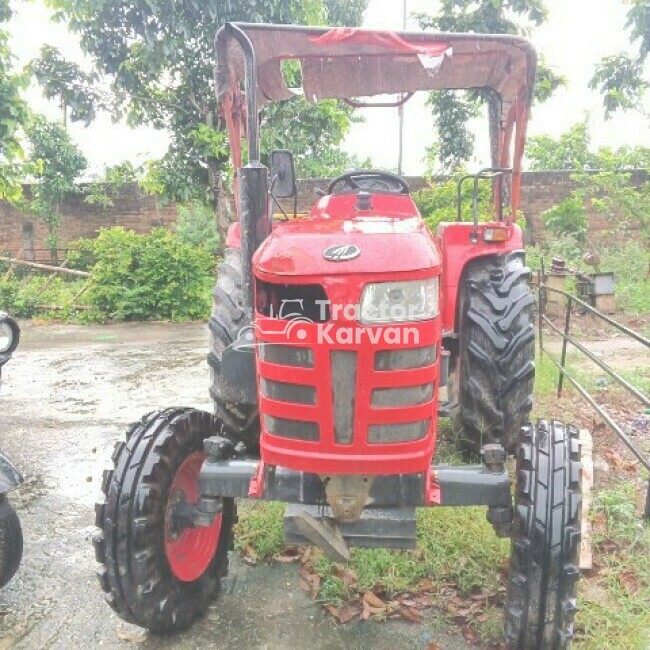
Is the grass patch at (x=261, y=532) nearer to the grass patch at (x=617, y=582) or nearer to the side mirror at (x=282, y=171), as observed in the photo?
the grass patch at (x=617, y=582)

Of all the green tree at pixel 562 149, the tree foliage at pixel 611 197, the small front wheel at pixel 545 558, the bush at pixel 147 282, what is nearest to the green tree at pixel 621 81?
the tree foliage at pixel 611 197

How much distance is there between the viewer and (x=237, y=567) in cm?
301

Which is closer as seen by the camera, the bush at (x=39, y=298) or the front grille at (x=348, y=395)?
the front grille at (x=348, y=395)

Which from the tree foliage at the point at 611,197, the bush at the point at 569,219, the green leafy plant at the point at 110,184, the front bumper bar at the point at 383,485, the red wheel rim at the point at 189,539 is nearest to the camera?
the front bumper bar at the point at 383,485

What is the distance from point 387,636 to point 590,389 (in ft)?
11.5

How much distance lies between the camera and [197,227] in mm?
12891

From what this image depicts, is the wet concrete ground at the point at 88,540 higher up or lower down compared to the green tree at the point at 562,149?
lower down

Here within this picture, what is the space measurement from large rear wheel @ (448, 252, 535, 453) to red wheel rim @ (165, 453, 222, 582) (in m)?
1.36

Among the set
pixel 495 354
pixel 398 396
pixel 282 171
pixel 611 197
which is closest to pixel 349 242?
pixel 398 396

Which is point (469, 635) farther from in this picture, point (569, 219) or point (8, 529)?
point (569, 219)

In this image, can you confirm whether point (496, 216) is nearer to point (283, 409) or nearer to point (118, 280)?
point (283, 409)

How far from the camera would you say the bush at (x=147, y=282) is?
9.95 metres

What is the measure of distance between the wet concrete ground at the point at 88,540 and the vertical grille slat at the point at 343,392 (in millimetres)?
911

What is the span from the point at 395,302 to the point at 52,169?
12.9 metres
